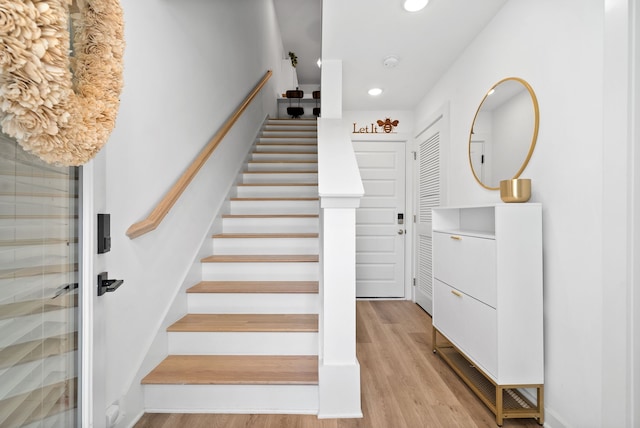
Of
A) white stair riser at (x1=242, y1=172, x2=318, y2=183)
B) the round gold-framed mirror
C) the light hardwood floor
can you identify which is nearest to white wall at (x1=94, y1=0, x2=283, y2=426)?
the light hardwood floor

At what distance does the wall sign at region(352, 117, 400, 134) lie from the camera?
3.93m

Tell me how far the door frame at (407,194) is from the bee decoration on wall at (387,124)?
64 millimetres

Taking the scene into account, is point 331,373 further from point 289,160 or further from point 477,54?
point 289,160

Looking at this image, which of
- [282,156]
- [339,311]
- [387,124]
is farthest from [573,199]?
[282,156]

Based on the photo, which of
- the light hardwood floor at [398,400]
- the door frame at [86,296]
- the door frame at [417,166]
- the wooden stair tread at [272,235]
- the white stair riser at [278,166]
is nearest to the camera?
the door frame at [86,296]

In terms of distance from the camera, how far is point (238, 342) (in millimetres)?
1829

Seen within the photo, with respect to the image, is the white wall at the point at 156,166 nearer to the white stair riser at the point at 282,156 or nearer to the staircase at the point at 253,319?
the staircase at the point at 253,319

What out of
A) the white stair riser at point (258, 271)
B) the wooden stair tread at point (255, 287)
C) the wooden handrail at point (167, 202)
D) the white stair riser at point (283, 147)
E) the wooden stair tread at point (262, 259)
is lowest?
the wooden stair tread at point (255, 287)

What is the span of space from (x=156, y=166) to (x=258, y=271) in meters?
1.02

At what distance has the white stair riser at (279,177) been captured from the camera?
135 inches

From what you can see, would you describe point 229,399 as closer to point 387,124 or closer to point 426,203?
point 426,203

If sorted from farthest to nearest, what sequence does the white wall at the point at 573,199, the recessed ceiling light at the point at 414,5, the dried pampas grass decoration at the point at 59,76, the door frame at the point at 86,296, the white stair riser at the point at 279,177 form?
the white stair riser at the point at 279,177 → the recessed ceiling light at the point at 414,5 → the white wall at the point at 573,199 → the door frame at the point at 86,296 → the dried pampas grass decoration at the point at 59,76

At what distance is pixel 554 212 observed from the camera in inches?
61.2

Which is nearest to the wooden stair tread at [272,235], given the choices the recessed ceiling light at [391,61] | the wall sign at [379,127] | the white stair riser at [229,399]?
the white stair riser at [229,399]
